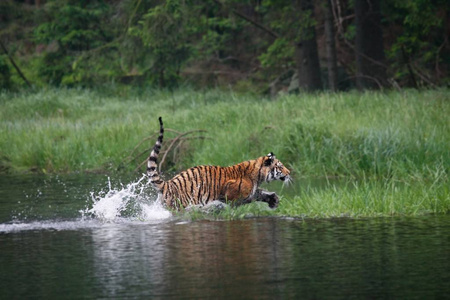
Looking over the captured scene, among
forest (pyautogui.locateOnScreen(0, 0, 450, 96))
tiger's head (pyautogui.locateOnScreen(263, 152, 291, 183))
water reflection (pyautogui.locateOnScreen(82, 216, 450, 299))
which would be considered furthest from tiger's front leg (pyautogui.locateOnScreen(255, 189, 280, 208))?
forest (pyautogui.locateOnScreen(0, 0, 450, 96))

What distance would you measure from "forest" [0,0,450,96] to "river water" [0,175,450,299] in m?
12.3

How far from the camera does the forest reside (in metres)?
26.6

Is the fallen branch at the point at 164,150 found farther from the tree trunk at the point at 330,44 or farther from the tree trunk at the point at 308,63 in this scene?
the tree trunk at the point at 308,63

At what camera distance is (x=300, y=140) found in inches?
680

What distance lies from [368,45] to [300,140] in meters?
10.9

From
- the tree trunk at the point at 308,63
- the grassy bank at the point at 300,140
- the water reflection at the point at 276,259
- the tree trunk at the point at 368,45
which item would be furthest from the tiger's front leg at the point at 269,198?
the tree trunk at the point at 308,63

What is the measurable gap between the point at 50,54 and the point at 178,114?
15.4 metres

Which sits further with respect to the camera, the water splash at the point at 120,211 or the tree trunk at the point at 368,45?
the tree trunk at the point at 368,45

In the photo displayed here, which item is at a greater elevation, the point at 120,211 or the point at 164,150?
the point at 164,150

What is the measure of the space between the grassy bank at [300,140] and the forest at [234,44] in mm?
3439

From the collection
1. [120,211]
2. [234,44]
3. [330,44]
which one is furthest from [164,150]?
[234,44]

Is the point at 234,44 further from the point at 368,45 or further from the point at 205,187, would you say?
the point at 205,187

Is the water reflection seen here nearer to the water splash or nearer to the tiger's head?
the water splash

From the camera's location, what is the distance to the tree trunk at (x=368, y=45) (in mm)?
26672
